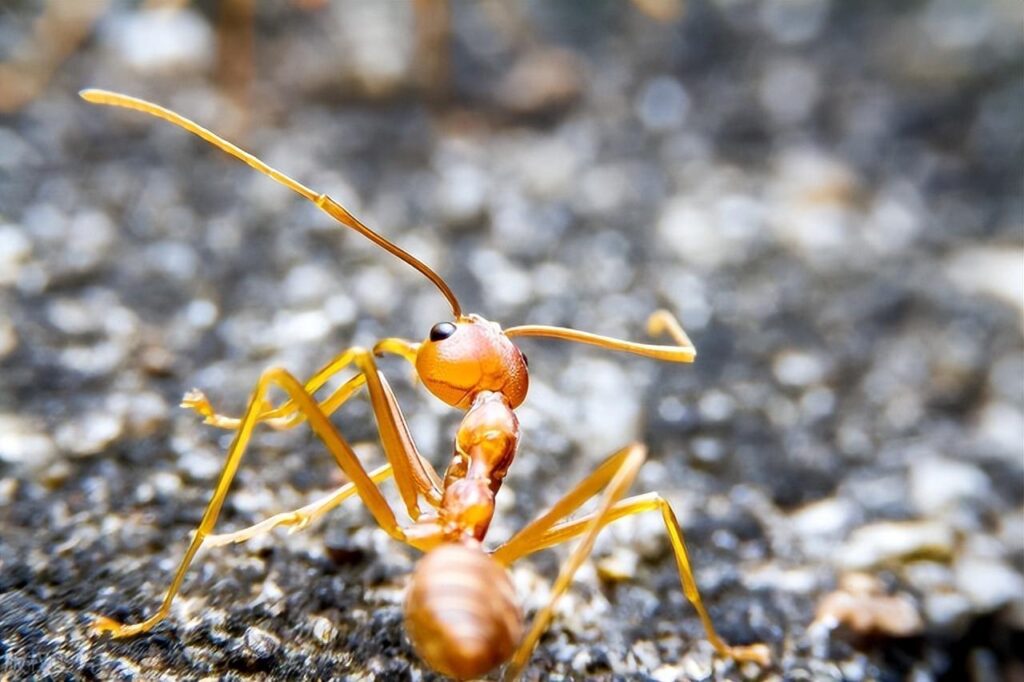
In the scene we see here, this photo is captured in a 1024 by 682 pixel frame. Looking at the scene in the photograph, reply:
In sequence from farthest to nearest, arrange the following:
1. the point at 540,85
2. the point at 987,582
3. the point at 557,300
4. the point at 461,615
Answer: the point at 540,85 → the point at 557,300 → the point at 987,582 → the point at 461,615

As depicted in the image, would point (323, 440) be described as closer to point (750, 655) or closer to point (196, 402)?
point (196, 402)

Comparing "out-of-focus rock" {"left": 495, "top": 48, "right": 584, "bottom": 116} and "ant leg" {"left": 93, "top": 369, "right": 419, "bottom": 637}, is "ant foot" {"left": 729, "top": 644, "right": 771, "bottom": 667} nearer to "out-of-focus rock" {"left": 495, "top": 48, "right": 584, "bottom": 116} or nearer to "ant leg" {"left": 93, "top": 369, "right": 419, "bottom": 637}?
"ant leg" {"left": 93, "top": 369, "right": 419, "bottom": 637}

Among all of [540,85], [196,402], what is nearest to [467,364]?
[196,402]

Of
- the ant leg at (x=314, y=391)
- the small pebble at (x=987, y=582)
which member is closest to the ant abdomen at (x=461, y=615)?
the ant leg at (x=314, y=391)

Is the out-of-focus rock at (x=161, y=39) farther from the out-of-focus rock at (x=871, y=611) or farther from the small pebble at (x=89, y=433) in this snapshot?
the out-of-focus rock at (x=871, y=611)

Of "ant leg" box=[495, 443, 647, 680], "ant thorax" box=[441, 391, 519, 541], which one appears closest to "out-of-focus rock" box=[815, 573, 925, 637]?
"ant leg" box=[495, 443, 647, 680]

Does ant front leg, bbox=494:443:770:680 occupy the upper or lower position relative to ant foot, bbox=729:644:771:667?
upper
